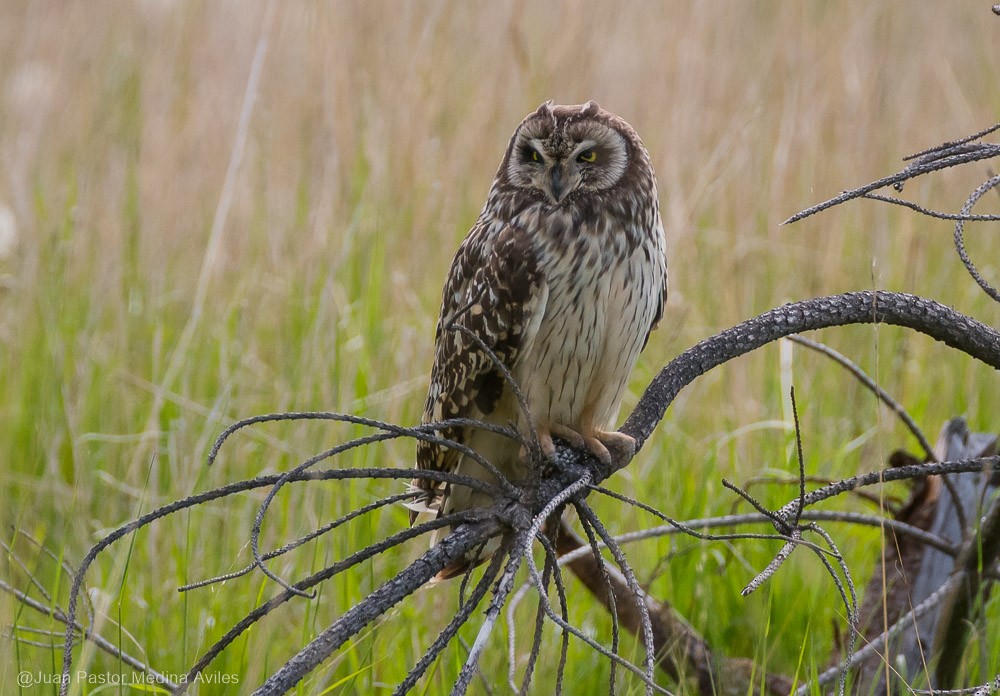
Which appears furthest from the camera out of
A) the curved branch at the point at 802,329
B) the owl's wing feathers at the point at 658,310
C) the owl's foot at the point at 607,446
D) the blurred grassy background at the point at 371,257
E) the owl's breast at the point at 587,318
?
the blurred grassy background at the point at 371,257

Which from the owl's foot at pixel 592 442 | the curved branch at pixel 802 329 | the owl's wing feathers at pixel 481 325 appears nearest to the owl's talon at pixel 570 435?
the owl's foot at pixel 592 442

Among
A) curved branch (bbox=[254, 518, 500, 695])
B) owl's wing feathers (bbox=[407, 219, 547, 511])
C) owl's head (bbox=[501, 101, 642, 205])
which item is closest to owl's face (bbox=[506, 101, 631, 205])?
owl's head (bbox=[501, 101, 642, 205])

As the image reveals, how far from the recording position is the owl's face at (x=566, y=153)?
95.6 inches

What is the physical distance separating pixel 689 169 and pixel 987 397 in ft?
5.05

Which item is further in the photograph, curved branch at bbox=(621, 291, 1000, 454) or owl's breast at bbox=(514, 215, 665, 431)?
owl's breast at bbox=(514, 215, 665, 431)

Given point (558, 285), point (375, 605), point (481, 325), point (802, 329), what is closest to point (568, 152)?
point (558, 285)

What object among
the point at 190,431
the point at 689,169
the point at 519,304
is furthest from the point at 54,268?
the point at 689,169

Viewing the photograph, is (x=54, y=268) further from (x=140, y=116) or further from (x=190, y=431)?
(x=190, y=431)

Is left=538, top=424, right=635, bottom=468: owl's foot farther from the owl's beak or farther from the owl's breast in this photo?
the owl's beak

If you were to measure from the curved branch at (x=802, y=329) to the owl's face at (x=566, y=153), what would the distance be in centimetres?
80

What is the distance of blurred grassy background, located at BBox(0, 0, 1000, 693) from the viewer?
276 centimetres

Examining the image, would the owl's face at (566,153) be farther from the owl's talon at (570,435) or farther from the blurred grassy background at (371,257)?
the blurred grassy background at (371,257)

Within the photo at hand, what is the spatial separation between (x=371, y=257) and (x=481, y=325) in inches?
42.5

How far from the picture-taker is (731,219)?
172 inches
